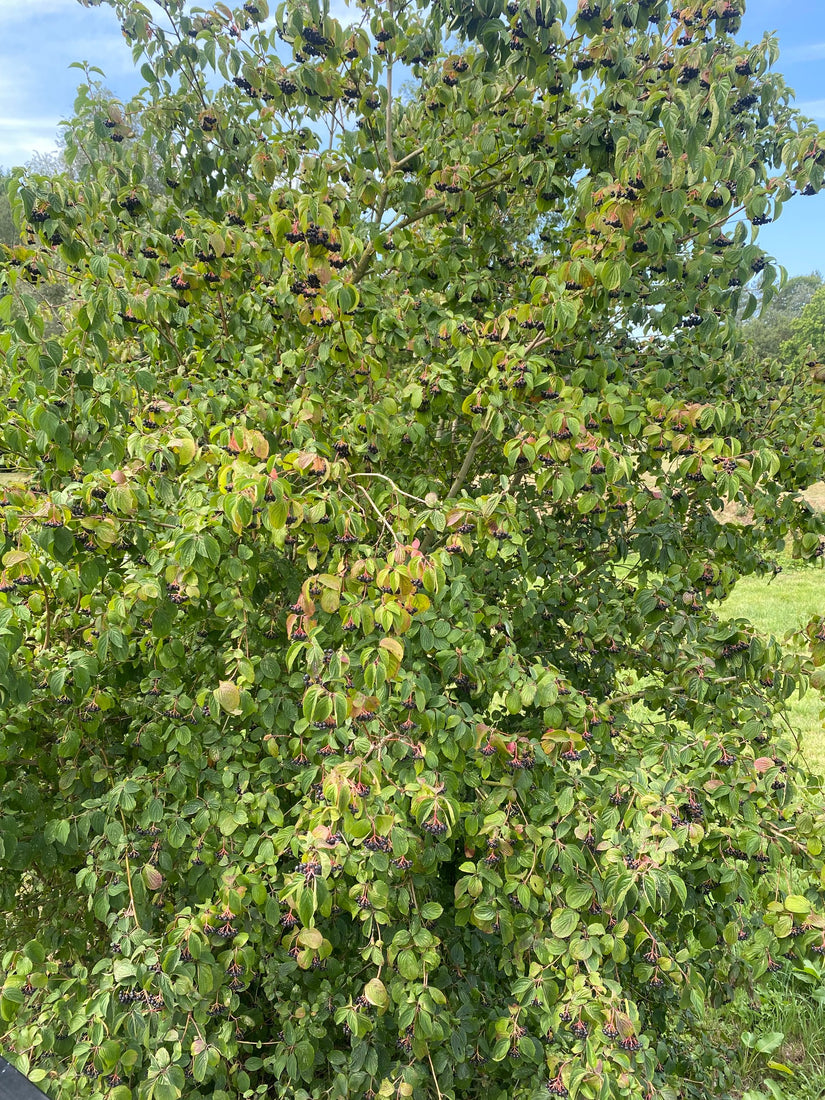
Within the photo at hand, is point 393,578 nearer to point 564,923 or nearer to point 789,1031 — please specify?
point 564,923

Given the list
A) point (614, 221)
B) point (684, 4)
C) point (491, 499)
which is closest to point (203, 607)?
point (491, 499)

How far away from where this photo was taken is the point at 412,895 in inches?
76.9

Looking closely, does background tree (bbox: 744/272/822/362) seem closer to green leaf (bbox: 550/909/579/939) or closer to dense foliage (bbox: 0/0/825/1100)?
dense foliage (bbox: 0/0/825/1100)

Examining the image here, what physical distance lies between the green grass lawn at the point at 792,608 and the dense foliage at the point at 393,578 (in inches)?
159

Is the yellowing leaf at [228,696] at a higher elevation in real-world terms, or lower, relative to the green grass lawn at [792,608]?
higher

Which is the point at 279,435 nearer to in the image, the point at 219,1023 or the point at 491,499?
the point at 491,499

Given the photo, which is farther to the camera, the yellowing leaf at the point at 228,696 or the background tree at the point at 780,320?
the background tree at the point at 780,320

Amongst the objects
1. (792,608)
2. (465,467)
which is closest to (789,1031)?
(465,467)

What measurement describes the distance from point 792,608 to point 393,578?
8483mm

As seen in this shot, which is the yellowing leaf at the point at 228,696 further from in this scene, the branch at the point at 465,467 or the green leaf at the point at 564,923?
the branch at the point at 465,467

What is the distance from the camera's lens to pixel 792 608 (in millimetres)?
8859

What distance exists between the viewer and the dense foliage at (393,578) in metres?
1.80

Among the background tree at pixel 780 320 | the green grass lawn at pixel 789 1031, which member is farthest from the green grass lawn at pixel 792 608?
the background tree at pixel 780 320

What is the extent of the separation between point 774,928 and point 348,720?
3.66 ft
